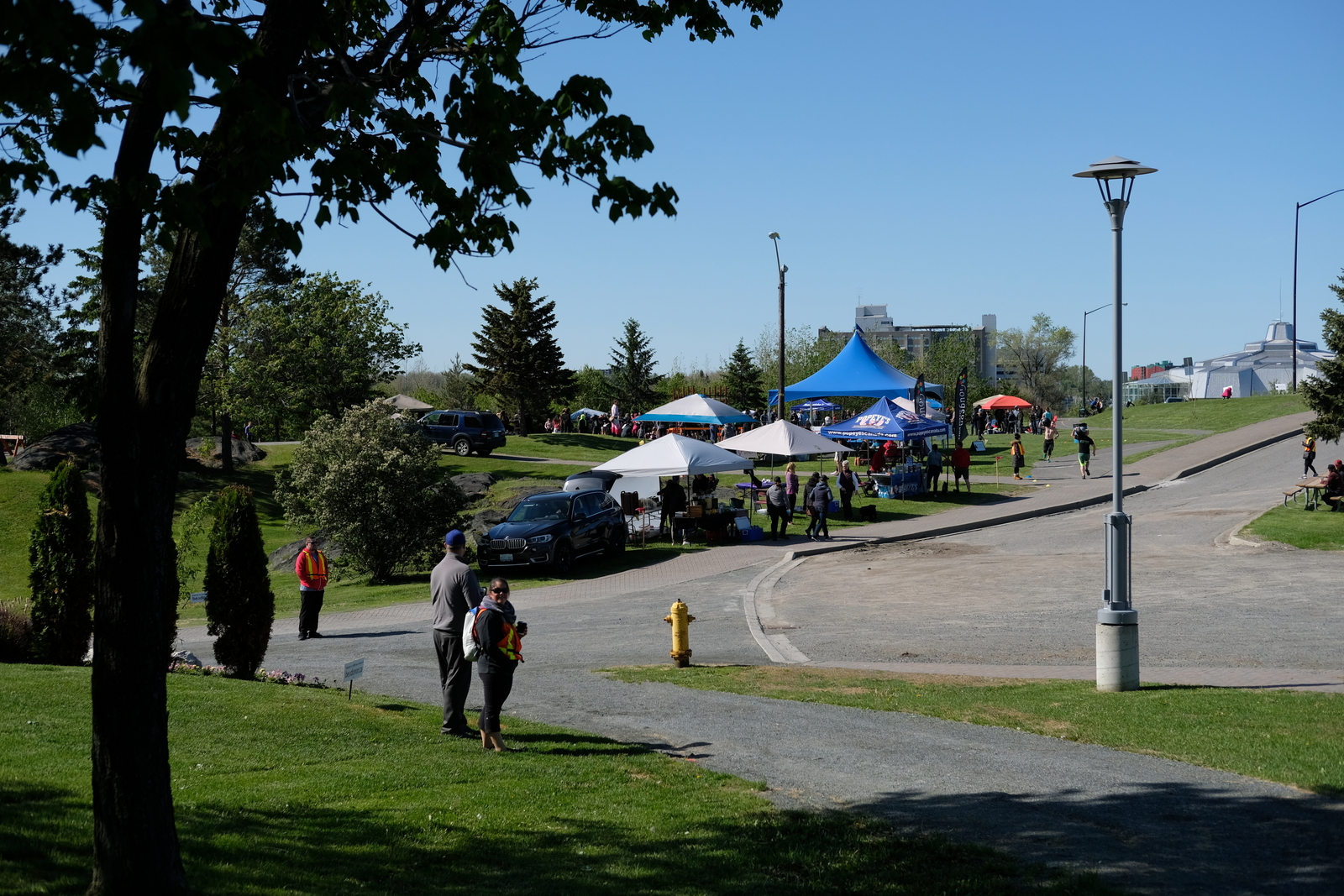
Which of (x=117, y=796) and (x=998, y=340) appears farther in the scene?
(x=998, y=340)

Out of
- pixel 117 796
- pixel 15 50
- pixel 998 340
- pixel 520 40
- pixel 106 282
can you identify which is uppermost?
pixel 998 340

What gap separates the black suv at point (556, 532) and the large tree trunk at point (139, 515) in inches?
746

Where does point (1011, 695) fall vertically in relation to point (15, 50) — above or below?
below

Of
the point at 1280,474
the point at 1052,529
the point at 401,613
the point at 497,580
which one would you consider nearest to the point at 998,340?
the point at 1280,474

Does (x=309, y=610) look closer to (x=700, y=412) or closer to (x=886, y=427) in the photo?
(x=886, y=427)

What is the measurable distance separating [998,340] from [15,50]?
409 feet

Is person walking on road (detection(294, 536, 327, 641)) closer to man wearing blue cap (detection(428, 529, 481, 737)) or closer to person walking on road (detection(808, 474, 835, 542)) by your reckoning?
man wearing blue cap (detection(428, 529, 481, 737))

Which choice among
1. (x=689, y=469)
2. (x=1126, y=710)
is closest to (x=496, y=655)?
(x=1126, y=710)

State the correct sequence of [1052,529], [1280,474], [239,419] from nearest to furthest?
[1052,529]
[1280,474]
[239,419]

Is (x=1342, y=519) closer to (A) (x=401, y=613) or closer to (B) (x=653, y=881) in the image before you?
(A) (x=401, y=613)

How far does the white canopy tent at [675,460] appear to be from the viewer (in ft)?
89.4

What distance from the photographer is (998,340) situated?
123250mm

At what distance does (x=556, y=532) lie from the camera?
80.5ft

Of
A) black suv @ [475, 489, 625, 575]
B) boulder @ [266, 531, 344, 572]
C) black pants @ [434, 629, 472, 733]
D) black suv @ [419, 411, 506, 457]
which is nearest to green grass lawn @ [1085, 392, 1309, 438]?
black suv @ [419, 411, 506, 457]
